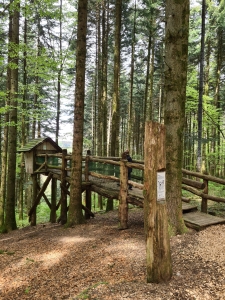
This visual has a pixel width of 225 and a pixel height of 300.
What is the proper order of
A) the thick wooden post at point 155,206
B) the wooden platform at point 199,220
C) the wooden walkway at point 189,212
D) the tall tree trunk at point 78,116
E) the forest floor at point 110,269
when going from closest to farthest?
the forest floor at point 110,269
the thick wooden post at point 155,206
the wooden platform at point 199,220
the wooden walkway at point 189,212
the tall tree trunk at point 78,116

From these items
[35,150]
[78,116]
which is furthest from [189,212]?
[35,150]

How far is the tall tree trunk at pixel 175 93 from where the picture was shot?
5.30 meters

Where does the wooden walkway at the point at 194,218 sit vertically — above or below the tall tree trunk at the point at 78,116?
below

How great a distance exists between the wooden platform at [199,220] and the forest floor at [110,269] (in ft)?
0.57

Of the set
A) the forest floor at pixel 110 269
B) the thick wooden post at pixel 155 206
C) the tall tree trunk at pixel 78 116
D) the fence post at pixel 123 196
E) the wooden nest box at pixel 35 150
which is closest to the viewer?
the forest floor at pixel 110 269

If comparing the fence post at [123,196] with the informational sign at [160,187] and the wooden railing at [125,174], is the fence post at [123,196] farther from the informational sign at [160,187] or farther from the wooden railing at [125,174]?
the informational sign at [160,187]

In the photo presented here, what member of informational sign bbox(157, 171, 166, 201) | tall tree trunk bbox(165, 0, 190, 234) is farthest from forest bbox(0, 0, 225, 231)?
informational sign bbox(157, 171, 166, 201)

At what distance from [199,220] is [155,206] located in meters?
3.28

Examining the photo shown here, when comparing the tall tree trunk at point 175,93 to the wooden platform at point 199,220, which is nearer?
the tall tree trunk at point 175,93

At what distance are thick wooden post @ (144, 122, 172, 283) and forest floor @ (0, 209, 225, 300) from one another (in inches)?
9.0

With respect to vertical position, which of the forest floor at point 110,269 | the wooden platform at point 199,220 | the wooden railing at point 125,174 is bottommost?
the forest floor at point 110,269

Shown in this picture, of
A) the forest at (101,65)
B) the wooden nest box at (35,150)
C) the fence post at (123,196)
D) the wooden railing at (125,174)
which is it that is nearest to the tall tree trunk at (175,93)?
the forest at (101,65)

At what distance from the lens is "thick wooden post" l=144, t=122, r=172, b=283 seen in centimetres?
349

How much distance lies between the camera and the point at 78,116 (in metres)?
7.98
